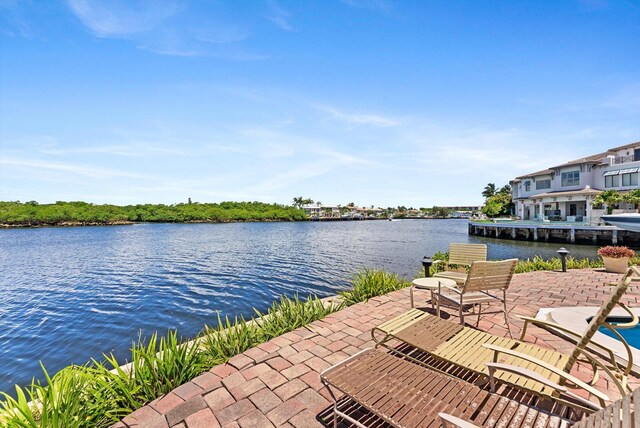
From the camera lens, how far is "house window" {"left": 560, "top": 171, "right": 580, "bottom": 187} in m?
37.5

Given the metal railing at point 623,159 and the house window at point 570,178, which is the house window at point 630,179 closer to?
the metal railing at point 623,159

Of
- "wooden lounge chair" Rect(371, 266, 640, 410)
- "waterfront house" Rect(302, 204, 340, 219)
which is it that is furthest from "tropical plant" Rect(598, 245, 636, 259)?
"waterfront house" Rect(302, 204, 340, 219)

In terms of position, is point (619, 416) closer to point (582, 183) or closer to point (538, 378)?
point (538, 378)

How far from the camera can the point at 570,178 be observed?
38.3 metres

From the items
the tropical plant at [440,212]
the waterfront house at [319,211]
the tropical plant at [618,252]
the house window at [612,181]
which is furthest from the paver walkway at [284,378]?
the tropical plant at [440,212]

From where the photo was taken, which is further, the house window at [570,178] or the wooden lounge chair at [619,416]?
the house window at [570,178]

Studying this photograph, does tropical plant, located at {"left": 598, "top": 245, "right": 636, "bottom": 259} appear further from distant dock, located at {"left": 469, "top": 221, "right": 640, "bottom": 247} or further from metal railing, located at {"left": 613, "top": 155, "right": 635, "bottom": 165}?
metal railing, located at {"left": 613, "top": 155, "right": 635, "bottom": 165}

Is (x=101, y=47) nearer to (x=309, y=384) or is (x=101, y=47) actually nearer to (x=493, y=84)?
(x=309, y=384)

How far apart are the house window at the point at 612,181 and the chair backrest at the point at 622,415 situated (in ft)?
154

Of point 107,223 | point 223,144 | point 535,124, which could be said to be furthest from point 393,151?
point 107,223

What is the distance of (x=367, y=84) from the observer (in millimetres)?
14125

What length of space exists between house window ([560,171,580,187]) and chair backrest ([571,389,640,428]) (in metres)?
48.2

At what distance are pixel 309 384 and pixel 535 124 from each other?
19.9 meters

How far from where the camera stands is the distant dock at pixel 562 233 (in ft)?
86.3
